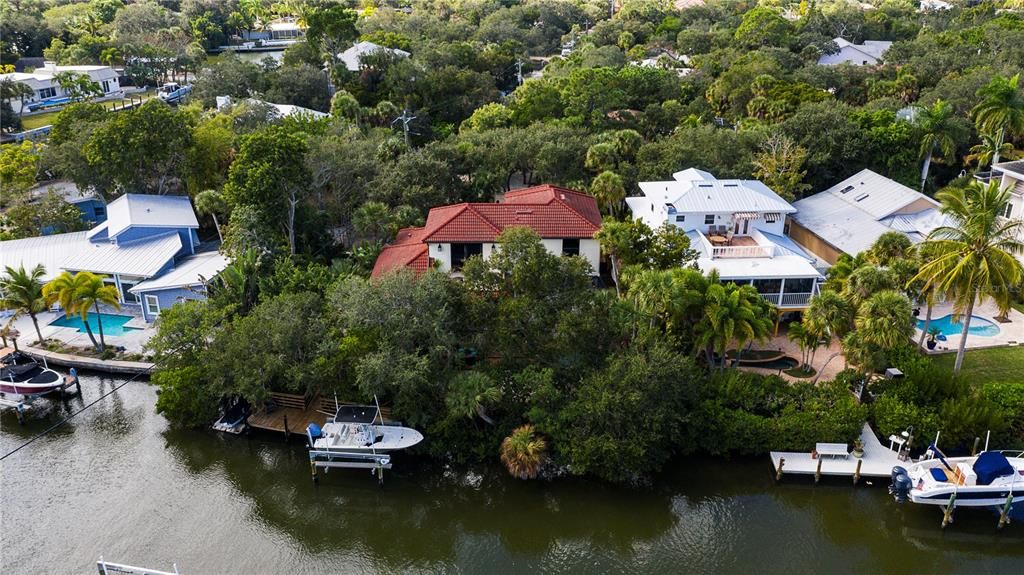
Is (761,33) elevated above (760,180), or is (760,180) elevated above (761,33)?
(761,33)

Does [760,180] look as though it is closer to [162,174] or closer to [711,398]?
[711,398]

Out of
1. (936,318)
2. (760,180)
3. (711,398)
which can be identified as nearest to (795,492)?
(711,398)

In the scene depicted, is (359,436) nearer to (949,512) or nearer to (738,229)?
(949,512)

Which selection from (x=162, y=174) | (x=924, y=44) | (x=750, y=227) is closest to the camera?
(x=750, y=227)

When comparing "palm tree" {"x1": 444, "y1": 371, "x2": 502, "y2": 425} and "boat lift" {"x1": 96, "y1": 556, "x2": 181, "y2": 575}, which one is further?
"palm tree" {"x1": 444, "y1": 371, "x2": 502, "y2": 425}

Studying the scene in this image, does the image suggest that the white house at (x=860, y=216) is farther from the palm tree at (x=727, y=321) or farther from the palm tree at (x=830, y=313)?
the palm tree at (x=727, y=321)

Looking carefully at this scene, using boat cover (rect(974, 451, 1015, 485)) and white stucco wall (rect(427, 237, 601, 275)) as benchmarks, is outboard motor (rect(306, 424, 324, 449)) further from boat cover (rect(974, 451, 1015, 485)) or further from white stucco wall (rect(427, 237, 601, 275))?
boat cover (rect(974, 451, 1015, 485))

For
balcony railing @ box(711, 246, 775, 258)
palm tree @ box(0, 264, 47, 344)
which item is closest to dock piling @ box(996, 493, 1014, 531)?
balcony railing @ box(711, 246, 775, 258)
